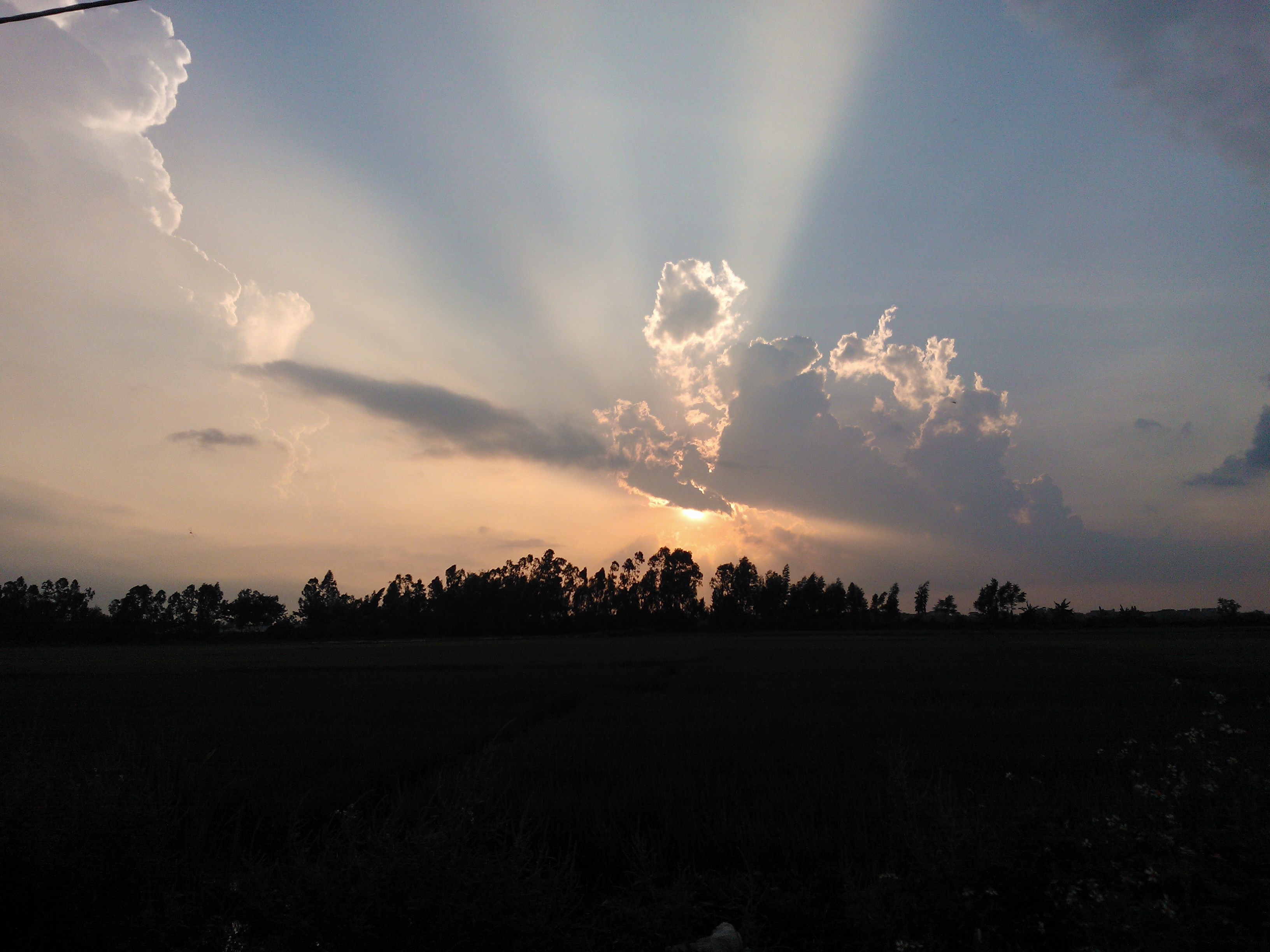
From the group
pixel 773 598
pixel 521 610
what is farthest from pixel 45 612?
pixel 773 598

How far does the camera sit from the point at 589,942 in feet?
13.4

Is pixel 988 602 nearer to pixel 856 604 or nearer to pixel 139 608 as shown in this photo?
pixel 856 604

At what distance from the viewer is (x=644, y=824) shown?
306 inches

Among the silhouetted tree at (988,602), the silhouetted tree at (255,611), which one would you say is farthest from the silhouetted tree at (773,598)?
the silhouetted tree at (255,611)

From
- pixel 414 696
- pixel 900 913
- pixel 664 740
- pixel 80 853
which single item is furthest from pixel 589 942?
pixel 414 696

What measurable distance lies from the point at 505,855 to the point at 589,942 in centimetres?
74

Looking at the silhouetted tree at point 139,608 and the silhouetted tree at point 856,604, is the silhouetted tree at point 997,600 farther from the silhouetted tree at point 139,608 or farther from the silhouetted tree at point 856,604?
the silhouetted tree at point 139,608

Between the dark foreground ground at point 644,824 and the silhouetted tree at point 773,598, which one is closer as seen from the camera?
the dark foreground ground at point 644,824

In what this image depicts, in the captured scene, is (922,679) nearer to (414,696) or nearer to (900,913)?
(414,696)

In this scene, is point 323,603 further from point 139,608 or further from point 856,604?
point 856,604

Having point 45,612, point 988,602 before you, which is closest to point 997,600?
point 988,602

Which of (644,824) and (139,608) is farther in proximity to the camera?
(139,608)

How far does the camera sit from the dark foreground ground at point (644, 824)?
4.07 metres

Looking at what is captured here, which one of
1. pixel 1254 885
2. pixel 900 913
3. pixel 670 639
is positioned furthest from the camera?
pixel 670 639
